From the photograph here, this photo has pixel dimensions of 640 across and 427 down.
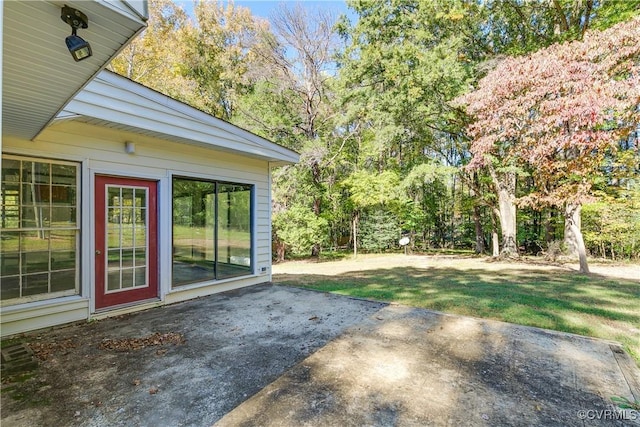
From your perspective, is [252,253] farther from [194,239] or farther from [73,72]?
[73,72]

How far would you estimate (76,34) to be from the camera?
1.55 metres

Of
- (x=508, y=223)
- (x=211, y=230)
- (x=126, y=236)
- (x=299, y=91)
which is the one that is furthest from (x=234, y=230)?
(x=508, y=223)

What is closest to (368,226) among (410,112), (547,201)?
(410,112)

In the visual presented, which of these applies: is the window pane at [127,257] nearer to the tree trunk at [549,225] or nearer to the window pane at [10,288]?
the window pane at [10,288]

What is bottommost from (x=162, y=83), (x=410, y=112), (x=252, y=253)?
(x=252, y=253)

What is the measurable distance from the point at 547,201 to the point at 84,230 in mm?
9244

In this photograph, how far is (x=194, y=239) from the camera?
5.74 m

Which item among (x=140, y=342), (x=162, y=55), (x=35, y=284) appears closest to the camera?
(x=140, y=342)

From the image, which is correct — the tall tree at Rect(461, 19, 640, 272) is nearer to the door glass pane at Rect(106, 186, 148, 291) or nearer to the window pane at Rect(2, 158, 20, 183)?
the door glass pane at Rect(106, 186, 148, 291)

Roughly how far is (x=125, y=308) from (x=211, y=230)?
1.91m

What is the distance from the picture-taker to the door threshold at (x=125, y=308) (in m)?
3.73

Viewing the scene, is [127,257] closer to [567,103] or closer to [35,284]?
[35,284]

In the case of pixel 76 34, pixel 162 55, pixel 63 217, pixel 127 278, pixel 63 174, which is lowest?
pixel 127 278

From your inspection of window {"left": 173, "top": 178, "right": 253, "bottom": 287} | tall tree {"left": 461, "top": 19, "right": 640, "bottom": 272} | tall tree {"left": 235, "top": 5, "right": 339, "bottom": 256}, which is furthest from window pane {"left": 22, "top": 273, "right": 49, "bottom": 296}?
tall tree {"left": 235, "top": 5, "right": 339, "bottom": 256}
